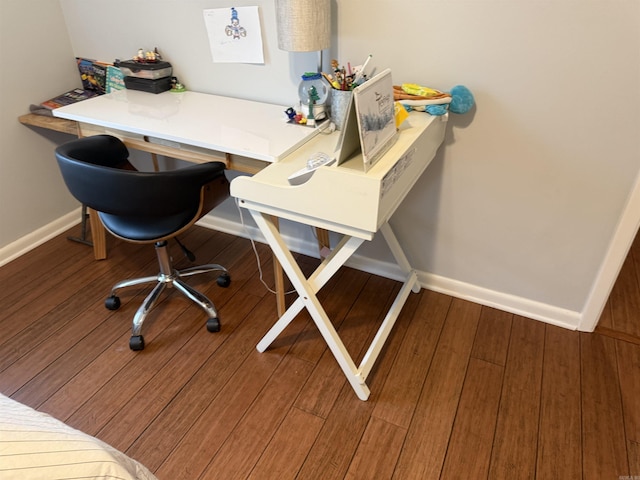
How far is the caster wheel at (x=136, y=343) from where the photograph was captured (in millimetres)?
1795

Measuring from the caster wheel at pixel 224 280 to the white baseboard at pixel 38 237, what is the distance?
3.58 feet

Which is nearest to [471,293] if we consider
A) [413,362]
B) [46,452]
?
[413,362]

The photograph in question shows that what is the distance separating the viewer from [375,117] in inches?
48.6

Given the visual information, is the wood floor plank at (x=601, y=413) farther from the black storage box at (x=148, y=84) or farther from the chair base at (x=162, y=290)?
the black storage box at (x=148, y=84)

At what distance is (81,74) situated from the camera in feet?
7.95

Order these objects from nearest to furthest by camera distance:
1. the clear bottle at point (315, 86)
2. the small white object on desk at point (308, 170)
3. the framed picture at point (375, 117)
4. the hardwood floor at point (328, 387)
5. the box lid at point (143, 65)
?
the framed picture at point (375, 117) < the small white object on desk at point (308, 170) < the hardwood floor at point (328, 387) < the clear bottle at point (315, 86) < the box lid at point (143, 65)

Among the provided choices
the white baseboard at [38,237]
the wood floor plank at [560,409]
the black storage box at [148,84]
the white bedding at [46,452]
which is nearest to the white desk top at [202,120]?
the black storage box at [148,84]

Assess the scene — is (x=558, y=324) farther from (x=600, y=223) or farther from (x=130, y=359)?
(x=130, y=359)

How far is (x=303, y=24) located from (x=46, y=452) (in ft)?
4.59

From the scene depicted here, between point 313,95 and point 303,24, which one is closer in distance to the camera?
point 303,24

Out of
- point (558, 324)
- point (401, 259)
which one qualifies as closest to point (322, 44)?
point (401, 259)

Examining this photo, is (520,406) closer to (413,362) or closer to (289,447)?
(413,362)

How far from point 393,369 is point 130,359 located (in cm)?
103

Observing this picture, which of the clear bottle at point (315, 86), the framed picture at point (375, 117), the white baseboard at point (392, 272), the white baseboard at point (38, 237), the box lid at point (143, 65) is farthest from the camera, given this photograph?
Answer: the white baseboard at point (38, 237)
